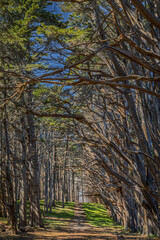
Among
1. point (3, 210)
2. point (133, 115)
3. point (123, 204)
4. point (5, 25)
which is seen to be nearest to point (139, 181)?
point (133, 115)

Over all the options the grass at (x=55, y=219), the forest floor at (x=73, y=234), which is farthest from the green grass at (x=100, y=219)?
the forest floor at (x=73, y=234)

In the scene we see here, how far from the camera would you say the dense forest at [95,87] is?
449 cm

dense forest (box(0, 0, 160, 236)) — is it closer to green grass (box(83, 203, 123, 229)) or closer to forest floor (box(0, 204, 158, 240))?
forest floor (box(0, 204, 158, 240))

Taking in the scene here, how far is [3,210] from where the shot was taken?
19.9 meters

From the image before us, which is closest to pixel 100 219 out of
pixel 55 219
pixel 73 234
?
pixel 55 219

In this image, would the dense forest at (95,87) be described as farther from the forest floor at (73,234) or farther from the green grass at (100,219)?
the green grass at (100,219)

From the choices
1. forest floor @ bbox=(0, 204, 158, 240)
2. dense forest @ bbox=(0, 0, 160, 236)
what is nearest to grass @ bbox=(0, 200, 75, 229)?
forest floor @ bbox=(0, 204, 158, 240)

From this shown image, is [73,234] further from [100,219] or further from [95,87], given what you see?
[100,219]

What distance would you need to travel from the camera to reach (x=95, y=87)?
796cm

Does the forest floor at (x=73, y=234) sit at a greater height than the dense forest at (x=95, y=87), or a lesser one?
lesser

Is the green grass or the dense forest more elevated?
the dense forest

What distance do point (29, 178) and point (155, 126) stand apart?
1204cm

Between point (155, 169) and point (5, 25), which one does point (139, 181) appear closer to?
point (155, 169)

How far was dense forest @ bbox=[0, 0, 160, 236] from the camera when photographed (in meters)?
4.49
